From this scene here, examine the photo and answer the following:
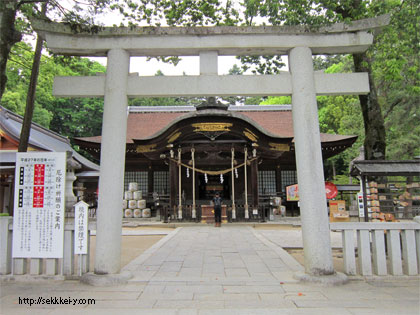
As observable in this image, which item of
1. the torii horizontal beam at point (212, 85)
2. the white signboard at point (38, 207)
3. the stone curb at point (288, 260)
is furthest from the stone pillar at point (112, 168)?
the stone curb at point (288, 260)

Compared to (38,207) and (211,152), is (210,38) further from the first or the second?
(211,152)

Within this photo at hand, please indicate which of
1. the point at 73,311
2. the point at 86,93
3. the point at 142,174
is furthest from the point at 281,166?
the point at 73,311

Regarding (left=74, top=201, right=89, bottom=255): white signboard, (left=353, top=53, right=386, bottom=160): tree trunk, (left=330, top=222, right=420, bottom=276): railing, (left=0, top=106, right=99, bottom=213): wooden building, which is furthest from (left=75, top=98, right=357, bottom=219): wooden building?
(left=74, top=201, right=89, bottom=255): white signboard

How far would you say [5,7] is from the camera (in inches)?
192

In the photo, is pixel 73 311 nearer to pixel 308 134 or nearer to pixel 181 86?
pixel 181 86

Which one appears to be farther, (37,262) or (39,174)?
(39,174)

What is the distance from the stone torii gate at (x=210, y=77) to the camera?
4.72 meters

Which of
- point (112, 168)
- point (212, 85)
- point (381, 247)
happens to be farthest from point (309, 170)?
point (112, 168)

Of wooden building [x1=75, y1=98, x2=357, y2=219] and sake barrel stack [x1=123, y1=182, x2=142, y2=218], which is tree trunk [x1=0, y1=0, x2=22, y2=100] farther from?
sake barrel stack [x1=123, y1=182, x2=142, y2=218]

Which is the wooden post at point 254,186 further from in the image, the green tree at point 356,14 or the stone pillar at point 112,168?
the stone pillar at point 112,168

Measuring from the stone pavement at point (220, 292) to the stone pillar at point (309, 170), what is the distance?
461 mm

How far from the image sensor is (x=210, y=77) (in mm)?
4875

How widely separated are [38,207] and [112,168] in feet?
4.38

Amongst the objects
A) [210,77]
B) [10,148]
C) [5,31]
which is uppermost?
[5,31]
